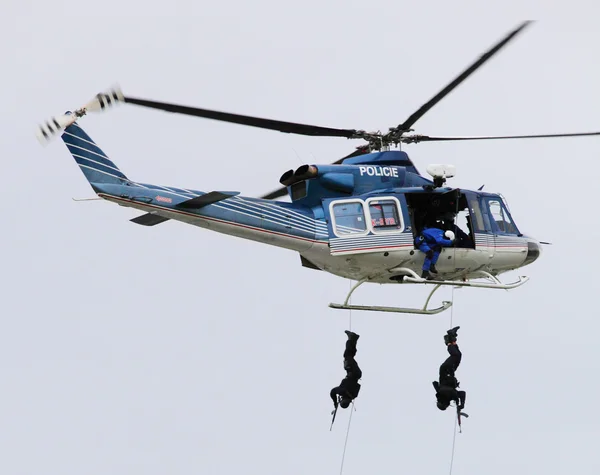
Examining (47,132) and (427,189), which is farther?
(427,189)

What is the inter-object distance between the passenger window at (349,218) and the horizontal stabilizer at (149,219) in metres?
2.77

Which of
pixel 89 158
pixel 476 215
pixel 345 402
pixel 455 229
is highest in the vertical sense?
pixel 476 215

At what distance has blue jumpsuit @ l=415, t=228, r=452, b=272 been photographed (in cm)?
2338

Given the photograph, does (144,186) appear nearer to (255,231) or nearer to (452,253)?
(255,231)

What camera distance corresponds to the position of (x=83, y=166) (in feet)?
72.3

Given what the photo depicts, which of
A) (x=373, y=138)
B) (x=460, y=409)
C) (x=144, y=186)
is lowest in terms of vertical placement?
(x=460, y=409)

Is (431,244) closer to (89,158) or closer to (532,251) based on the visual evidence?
(532,251)

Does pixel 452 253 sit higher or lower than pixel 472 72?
lower

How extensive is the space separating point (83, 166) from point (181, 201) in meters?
1.45

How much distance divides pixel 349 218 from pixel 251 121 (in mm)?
2178

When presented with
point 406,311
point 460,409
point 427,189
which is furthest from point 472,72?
point 460,409

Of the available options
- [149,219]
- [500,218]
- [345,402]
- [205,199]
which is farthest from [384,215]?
A: [149,219]

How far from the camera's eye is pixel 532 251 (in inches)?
989

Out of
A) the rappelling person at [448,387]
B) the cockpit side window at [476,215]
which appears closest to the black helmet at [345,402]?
the rappelling person at [448,387]
